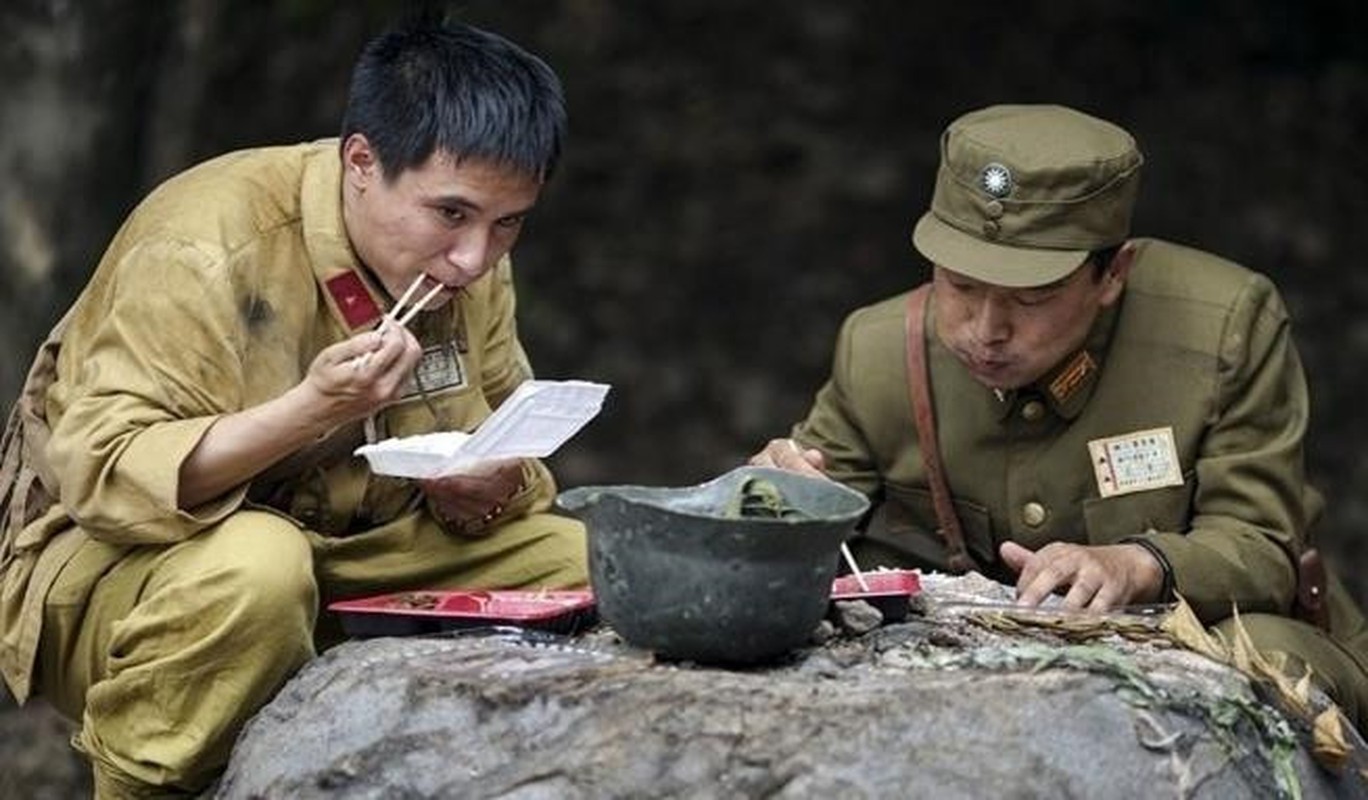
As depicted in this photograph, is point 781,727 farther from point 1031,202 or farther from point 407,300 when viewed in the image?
point 1031,202

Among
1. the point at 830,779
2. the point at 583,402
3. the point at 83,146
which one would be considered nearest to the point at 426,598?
the point at 583,402

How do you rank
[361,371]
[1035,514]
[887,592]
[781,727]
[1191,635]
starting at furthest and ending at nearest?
[1035,514]
[887,592]
[1191,635]
[361,371]
[781,727]

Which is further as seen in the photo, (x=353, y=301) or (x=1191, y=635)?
(x=353, y=301)

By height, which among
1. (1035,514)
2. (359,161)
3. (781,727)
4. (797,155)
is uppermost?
(359,161)

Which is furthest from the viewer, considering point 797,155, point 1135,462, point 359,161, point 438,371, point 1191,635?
point 797,155

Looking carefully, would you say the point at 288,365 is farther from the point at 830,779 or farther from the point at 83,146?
the point at 83,146

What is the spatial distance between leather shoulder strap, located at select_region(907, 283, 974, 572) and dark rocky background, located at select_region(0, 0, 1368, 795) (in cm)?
399

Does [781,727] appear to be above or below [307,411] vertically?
below

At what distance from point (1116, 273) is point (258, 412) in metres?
1.85

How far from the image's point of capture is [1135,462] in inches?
239

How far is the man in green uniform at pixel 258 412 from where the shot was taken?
5.09 meters

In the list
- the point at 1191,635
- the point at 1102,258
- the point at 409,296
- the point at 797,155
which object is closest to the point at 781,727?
the point at 1191,635

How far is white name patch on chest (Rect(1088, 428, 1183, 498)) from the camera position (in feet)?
19.8

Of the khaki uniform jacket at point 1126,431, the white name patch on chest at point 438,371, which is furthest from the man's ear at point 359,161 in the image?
the khaki uniform jacket at point 1126,431
